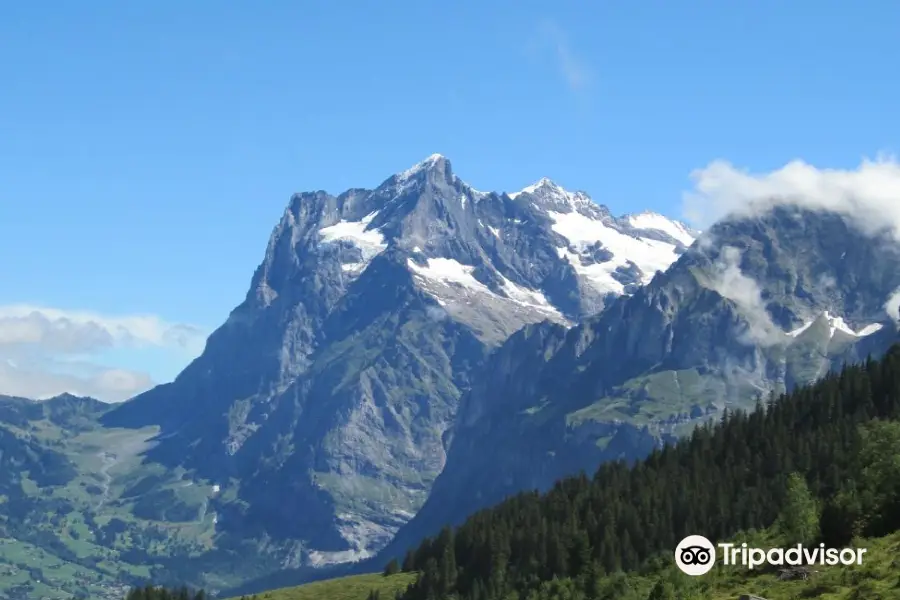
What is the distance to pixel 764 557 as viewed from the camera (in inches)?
5507

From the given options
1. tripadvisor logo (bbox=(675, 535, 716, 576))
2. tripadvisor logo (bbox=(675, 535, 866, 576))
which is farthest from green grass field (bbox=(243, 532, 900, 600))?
tripadvisor logo (bbox=(675, 535, 716, 576))

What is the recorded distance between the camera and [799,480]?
168 meters

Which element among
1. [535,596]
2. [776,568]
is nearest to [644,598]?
[776,568]

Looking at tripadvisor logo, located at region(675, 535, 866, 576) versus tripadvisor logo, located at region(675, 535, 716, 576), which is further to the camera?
tripadvisor logo, located at region(675, 535, 716, 576)

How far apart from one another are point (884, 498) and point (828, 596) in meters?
29.6

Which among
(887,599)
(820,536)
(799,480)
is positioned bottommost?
(887,599)

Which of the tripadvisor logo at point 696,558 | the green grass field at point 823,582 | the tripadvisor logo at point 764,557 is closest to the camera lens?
the green grass field at point 823,582

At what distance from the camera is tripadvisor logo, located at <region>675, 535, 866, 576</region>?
12522cm

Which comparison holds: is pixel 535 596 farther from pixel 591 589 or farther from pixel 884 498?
pixel 884 498

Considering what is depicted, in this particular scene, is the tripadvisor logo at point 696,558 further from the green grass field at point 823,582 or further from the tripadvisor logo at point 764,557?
the green grass field at point 823,582

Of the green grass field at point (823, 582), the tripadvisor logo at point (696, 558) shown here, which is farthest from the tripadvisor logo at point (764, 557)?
the green grass field at point (823, 582)

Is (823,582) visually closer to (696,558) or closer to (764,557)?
(764,557)

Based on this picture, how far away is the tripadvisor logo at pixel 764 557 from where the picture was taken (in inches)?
4930

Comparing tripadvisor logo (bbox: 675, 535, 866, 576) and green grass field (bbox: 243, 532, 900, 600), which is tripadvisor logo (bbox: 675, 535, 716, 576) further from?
green grass field (bbox: 243, 532, 900, 600)
